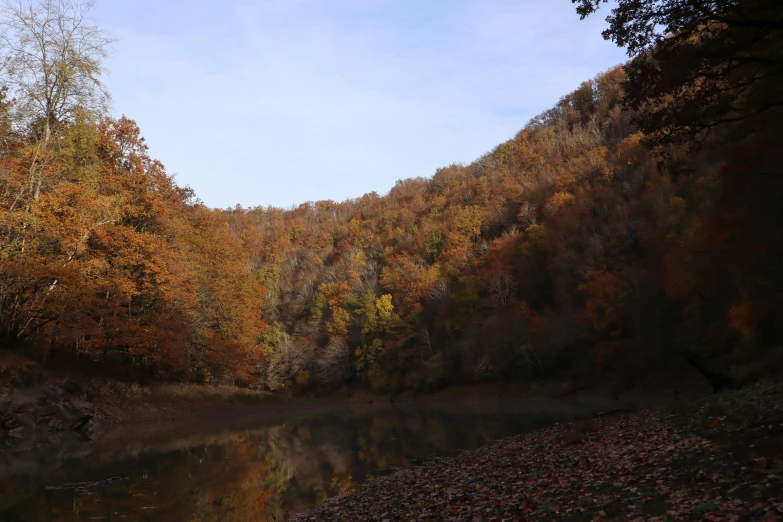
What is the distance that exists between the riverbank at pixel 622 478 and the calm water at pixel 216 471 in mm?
2635

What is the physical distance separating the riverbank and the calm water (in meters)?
2.64

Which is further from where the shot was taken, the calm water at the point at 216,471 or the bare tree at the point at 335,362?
the bare tree at the point at 335,362

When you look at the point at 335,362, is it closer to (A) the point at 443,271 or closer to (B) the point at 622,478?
(A) the point at 443,271

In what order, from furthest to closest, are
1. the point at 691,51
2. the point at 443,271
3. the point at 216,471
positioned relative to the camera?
the point at 443,271
the point at 216,471
the point at 691,51

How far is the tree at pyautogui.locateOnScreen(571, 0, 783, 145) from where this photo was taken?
13.6m

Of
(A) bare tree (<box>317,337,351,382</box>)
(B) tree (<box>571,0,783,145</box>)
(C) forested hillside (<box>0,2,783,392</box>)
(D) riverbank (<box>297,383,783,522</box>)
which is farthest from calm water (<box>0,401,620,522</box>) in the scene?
(A) bare tree (<box>317,337,351,382</box>)

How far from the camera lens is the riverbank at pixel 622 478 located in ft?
27.3

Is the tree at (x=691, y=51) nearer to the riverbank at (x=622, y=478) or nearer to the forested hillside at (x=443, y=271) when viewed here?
the forested hillside at (x=443, y=271)

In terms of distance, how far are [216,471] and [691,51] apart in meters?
19.8

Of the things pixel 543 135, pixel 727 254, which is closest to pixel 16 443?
pixel 727 254

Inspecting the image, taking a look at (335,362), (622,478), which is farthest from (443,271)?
(622,478)

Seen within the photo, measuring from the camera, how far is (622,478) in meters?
10.8

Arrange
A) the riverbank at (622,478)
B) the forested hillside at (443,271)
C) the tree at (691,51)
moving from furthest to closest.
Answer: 1. the forested hillside at (443,271)
2. the tree at (691,51)
3. the riverbank at (622,478)

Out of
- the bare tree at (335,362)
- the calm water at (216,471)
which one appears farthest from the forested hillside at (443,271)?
the calm water at (216,471)
